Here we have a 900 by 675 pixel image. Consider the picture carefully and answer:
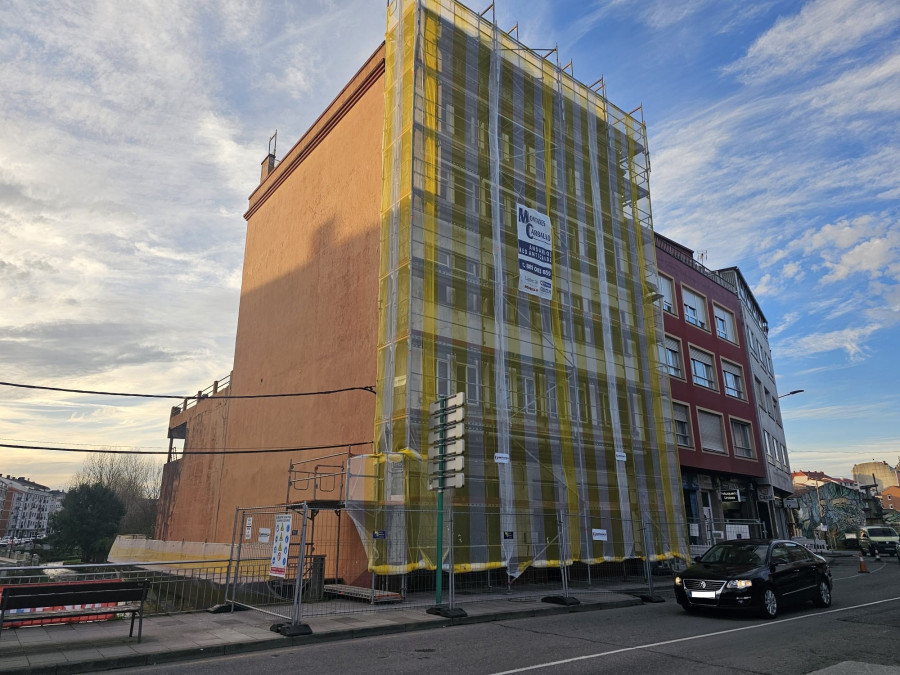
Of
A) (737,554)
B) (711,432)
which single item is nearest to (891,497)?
(711,432)

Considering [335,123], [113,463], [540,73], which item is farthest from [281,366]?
[113,463]

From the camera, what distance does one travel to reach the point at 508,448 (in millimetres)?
17328

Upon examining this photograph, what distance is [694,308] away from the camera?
3025 cm

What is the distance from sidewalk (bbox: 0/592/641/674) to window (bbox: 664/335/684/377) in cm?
1685

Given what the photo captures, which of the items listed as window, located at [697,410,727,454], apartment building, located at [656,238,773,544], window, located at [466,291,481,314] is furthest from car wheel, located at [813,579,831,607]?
window, located at [697,410,727,454]

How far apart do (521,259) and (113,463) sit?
65.7m

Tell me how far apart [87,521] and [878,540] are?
188ft

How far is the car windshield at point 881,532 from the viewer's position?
37312 millimetres

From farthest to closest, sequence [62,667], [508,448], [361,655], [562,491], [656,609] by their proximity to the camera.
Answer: [562,491] → [508,448] → [656,609] → [361,655] → [62,667]

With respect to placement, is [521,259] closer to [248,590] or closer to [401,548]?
[401,548]

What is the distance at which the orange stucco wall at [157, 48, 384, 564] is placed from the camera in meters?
20.1

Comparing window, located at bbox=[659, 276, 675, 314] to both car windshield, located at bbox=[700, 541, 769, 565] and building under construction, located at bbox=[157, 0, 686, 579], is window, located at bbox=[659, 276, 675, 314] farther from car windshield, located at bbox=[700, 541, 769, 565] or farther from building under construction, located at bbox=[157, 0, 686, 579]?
car windshield, located at bbox=[700, 541, 769, 565]

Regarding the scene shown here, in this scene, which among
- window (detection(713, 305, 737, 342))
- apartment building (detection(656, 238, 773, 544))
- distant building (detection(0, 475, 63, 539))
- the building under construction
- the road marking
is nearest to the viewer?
the road marking

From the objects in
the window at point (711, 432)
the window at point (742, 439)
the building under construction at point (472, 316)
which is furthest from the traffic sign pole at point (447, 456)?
the window at point (742, 439)
